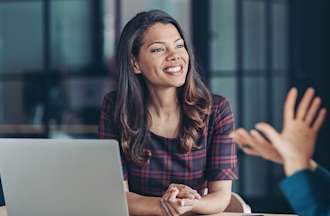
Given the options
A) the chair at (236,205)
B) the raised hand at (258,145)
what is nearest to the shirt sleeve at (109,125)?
the chair at (236,205)

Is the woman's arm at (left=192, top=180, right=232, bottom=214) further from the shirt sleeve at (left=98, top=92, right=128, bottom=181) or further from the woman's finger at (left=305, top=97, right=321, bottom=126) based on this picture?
the woman's finger at (left=305, top=97, right=321, bottom=126)

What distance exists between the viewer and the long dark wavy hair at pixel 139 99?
7.34 feet

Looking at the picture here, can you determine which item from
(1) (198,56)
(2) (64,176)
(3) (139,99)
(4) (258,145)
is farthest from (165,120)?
(1) (198,56)

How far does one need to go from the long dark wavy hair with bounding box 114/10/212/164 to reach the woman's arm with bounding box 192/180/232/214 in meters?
0.14

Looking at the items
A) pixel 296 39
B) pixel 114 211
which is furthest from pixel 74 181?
pixel 296 39

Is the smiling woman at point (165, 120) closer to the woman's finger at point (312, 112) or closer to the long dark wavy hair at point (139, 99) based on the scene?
the long dark wavy hair at point (139, 99)

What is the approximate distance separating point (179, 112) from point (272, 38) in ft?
7.07

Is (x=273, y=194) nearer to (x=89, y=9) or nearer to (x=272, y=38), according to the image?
(x=272, y=38)

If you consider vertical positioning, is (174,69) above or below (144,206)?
above

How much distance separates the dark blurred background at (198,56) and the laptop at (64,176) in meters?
2.66

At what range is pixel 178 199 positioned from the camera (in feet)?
6.36

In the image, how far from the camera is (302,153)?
125 centimetres

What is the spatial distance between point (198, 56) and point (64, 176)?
8.84ft

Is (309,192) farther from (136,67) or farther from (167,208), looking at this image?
(136,67)
